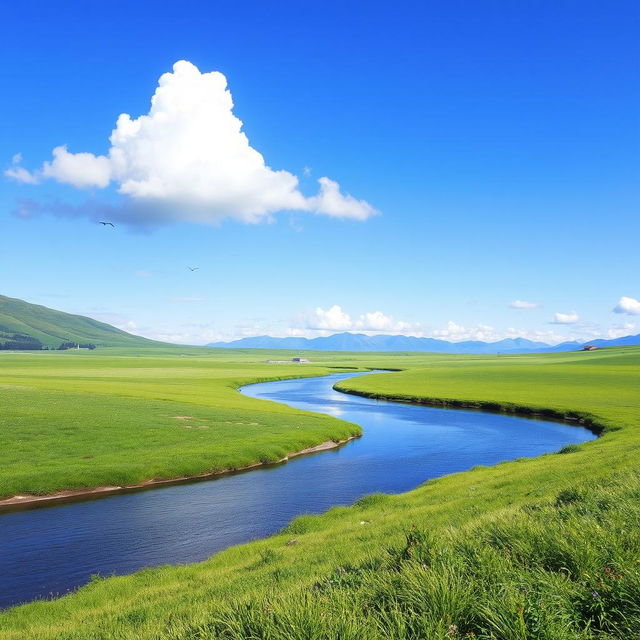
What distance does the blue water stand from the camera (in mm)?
24281

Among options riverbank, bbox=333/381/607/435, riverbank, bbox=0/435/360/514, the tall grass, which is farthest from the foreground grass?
the tall grass

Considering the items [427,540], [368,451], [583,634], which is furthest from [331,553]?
[368,451]

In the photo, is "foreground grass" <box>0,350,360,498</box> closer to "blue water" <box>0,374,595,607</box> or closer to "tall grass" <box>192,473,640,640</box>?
"blue water" <box>0,374,595,607</box>

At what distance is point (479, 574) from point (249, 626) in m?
4.18

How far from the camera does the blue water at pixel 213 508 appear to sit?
956 inches

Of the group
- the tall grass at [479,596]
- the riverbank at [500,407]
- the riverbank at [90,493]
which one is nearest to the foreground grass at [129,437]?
the riverbank at [90,493]

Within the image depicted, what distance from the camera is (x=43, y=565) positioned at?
2395cm

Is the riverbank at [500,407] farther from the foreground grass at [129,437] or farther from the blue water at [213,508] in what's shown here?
the foreground grass at [129,437]

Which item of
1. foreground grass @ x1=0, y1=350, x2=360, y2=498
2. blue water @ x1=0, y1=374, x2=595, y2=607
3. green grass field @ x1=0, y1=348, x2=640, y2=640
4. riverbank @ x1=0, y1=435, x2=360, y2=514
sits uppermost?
green grass field @ x1=0, y1=348, x2=640, y2=640

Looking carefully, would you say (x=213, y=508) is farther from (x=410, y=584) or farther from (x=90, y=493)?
(x=410, y=584)

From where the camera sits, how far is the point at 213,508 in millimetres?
33656

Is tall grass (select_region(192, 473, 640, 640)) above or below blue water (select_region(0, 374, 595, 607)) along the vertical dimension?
above

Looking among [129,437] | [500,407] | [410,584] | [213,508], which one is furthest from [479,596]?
[500,407]

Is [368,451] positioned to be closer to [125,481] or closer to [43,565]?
[125,481]
